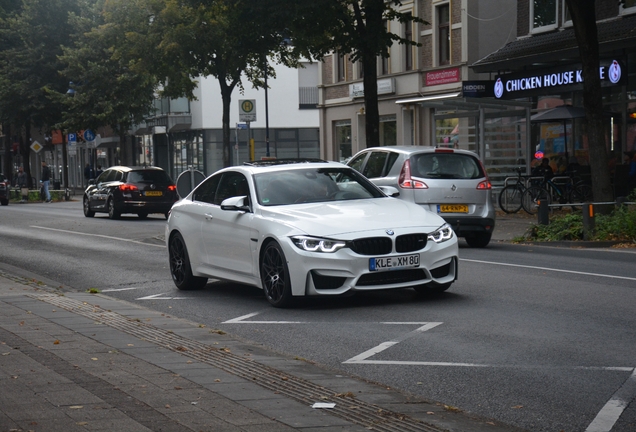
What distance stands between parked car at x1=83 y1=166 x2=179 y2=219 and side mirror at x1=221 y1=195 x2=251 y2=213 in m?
20.7

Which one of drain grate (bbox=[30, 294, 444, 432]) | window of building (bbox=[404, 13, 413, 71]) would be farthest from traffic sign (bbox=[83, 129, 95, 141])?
drain grate (bbox=[30, 294, 444, 432])

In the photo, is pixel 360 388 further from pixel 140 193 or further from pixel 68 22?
pixel 68 22

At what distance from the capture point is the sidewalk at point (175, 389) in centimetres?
543

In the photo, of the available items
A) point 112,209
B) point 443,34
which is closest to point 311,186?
point 112,209

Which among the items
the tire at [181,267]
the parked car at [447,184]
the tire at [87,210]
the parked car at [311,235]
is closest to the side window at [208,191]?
the parked car at [311,235]

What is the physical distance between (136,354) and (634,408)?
3477mm

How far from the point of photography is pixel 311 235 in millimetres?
10156

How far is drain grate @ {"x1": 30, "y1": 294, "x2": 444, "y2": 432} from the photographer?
5566 millimetres

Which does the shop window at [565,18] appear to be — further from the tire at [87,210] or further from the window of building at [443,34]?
the tire at [87,210]

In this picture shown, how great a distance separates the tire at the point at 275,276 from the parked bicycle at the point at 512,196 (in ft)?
58.8

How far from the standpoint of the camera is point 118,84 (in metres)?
57.0

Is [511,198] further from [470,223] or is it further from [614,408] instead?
[614,408]

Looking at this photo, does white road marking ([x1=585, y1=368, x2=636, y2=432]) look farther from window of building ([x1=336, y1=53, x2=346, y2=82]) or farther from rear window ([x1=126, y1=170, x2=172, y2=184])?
window of building ([x1=336, y1=53, x2=346, y2=82])

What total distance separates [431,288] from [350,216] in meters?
1.32
